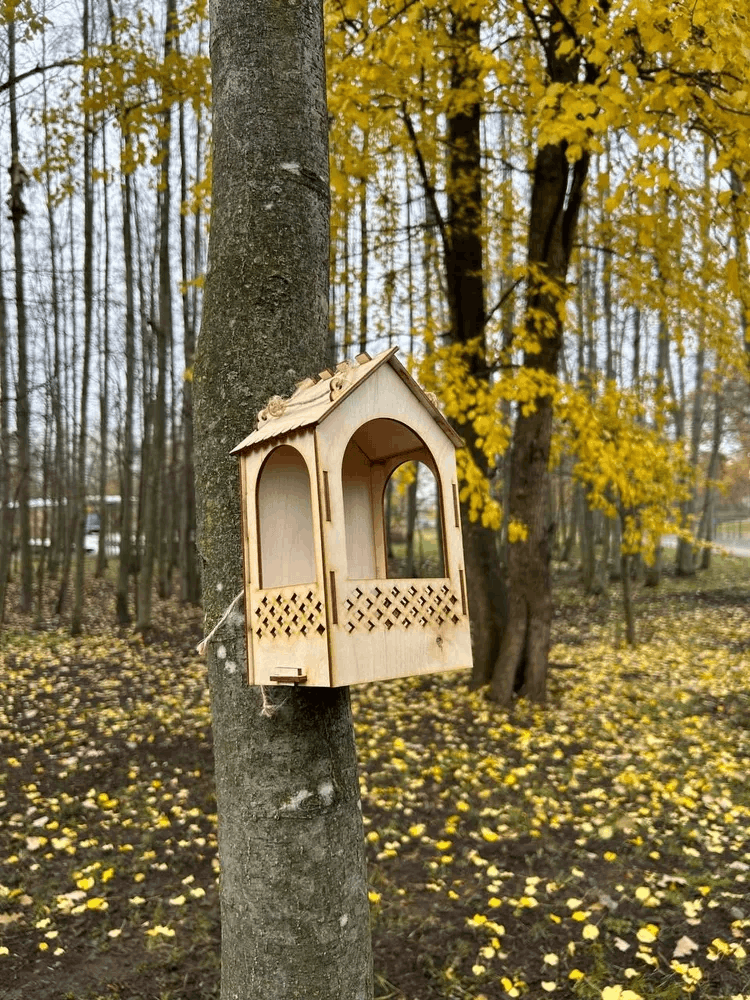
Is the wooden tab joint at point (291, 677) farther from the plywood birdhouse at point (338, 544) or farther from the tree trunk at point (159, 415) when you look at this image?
the tree trunk at point (159, 415)

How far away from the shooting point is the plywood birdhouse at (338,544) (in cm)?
149

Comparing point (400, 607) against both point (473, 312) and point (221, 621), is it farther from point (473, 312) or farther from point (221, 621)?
point (473, 312)

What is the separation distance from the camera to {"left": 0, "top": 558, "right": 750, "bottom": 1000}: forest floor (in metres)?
3.03

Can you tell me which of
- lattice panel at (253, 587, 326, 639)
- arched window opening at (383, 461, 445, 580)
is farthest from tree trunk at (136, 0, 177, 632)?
lattice panel at (253, 587, 326, 639)

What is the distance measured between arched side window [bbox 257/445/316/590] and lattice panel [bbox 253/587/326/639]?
0.48ft

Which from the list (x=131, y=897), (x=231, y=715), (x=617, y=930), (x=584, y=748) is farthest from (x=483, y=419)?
(x=231, y=715)

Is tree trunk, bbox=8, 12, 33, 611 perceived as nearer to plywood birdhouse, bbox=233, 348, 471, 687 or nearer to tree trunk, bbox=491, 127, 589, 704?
tree trunk, bbox=491, 127, 589, 704

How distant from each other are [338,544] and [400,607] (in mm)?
209

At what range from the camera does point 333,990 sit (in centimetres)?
169

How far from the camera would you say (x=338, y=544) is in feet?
4.95

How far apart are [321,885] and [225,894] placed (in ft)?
0.90

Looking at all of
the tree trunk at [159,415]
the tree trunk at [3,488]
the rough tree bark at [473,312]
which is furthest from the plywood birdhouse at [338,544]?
the tree trunk at [159,415]

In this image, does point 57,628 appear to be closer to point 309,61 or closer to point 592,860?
point 592,860

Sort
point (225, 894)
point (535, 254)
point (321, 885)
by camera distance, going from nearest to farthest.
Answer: point (321, 885)
point (225, 894)
point (535, 254)
